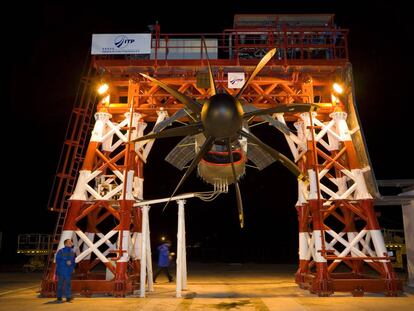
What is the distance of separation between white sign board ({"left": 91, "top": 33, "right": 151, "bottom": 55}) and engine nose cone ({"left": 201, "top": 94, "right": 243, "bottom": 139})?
793 cm

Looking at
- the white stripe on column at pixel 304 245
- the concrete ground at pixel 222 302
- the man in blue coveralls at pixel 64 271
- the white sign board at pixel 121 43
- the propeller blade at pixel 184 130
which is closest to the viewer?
the propeller blade at pixel 184 130

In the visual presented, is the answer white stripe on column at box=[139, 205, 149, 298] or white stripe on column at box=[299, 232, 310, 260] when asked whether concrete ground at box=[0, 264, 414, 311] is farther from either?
white stripe on column at box=[299, 232, 310, 260]

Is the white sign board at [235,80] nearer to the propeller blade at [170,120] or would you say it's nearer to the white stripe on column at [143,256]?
the propeller blade at [170,120]

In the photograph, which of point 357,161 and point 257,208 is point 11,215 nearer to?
point 257,208

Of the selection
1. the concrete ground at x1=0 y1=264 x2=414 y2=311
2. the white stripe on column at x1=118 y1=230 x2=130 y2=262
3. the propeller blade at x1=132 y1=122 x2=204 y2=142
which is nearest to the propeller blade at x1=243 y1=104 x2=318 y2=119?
the propeller blade at x1=132 y1=122 x2=204 y2=142

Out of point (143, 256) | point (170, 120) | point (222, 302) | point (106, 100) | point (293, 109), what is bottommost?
point (222, 302)

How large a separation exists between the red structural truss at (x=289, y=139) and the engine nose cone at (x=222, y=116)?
528 cm

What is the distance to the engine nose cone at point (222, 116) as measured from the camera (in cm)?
1051

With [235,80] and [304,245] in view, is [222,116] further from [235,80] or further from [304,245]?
[304,245]

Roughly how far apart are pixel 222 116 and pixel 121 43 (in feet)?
30.6

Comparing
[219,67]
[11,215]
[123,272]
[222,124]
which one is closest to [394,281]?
[222,124]

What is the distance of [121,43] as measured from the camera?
17328 mm

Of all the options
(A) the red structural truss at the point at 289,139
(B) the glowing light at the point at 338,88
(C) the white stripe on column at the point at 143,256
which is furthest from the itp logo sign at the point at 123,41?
(B) the glowing light at the point at 338,88

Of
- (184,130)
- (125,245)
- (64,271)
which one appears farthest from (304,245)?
(64,271)
